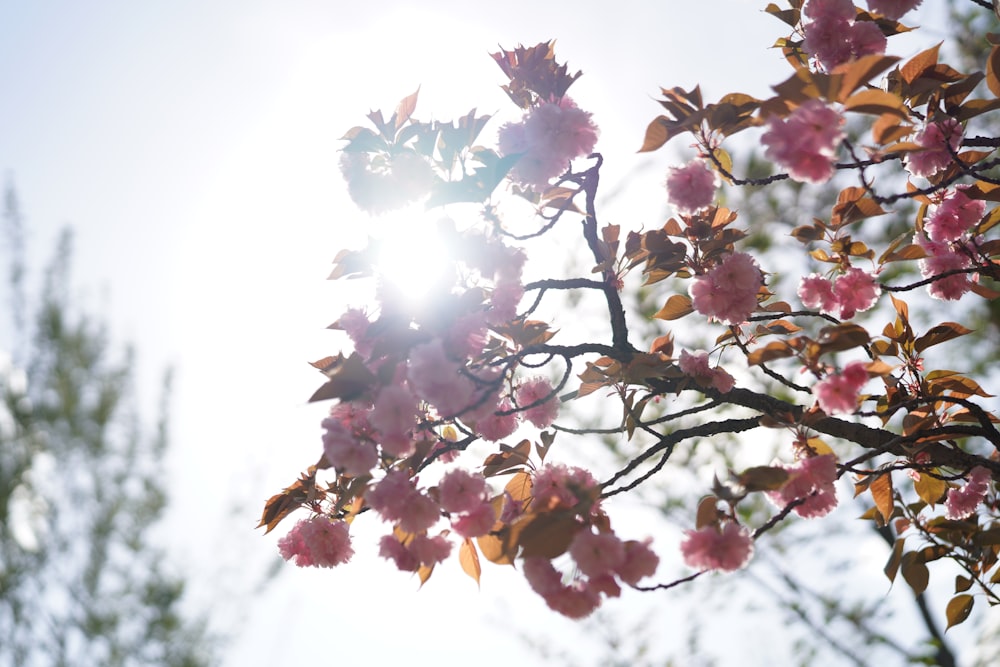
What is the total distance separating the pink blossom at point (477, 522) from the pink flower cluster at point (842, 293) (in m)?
0.73

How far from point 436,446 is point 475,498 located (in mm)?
213

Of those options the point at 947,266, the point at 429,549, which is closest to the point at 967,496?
the point at 947,266

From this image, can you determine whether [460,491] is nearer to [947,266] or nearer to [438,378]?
[438,378]

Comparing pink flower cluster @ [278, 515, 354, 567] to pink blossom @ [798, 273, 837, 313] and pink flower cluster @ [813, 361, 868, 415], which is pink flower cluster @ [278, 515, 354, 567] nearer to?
pink flower cluster @ [813, 361, 868, 415]

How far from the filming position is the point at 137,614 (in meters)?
5.86

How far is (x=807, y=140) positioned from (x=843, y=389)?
0.35m

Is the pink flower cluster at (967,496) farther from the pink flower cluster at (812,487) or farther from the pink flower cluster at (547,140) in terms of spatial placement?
the pink flower cluster at (547,140)

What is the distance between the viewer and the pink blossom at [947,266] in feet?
4.27

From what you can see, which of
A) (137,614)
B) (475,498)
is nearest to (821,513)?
(475,498)

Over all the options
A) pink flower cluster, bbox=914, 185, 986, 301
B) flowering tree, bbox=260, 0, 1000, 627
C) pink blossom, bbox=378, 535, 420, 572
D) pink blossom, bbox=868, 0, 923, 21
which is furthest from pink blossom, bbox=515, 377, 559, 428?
pink blossom, bbox=868, 0, 923, 21

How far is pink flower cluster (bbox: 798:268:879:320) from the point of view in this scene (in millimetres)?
1190

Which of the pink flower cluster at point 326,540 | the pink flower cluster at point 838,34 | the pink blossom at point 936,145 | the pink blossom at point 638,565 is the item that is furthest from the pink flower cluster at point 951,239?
the pink flower cluster at point 326,540

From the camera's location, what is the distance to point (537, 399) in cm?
130

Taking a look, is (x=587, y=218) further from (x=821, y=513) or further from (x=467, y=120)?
(x=821, y=513)
